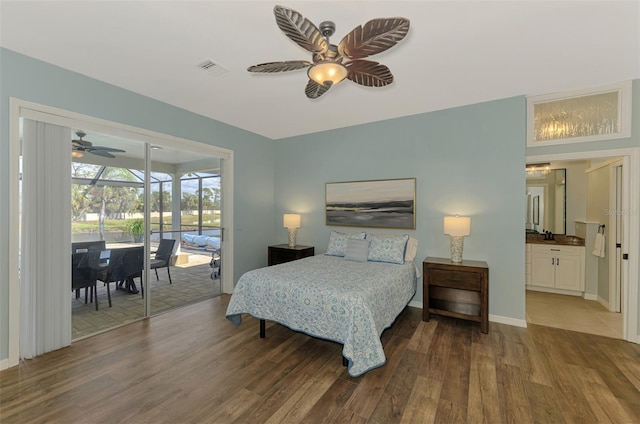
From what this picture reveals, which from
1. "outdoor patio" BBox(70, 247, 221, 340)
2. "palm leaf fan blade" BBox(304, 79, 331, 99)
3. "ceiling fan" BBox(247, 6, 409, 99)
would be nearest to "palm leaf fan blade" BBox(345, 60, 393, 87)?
"ceiling fan" BBox(247, 6, 409, 99)

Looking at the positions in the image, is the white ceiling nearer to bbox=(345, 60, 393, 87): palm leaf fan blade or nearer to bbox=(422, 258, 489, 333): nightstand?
bbox=(345, 60, 393, 87): palm leaf fan blade

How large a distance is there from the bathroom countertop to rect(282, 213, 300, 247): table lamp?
405 cm

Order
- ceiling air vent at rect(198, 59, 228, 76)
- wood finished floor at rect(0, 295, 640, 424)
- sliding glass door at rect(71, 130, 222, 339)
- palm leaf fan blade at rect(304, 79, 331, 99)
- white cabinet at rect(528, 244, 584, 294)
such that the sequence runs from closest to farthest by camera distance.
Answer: wood finished floor at rect(0, 295, 640, 424)
palm leaf fan blade at rect(304, 79, 331, 99)
ceiling air vent at rect(198, 59, 228, 76)
sliding glass door at rect(71, 130, 222, 339)
white cabinet at rect(528, 244, 584, 294)

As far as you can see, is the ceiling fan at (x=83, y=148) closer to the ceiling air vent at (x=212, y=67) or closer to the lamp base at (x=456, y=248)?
the ceiling air vent at (x=212, y=67)

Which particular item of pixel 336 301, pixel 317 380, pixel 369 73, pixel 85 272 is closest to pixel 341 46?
pixel 369 73

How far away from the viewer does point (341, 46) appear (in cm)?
185

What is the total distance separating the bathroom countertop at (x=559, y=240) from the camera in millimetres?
4441

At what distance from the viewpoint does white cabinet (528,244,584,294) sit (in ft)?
14.4

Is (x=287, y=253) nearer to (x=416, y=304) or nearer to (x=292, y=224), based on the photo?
(x=292, y=224)

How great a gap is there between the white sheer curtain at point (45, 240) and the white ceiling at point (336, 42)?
32.6 inches

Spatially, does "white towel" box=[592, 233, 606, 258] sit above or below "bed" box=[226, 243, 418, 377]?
above

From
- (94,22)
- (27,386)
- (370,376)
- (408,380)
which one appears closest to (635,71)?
(408,380)

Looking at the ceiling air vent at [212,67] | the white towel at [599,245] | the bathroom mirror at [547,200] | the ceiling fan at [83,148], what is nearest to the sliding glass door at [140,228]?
the ceiling fan at [83,148]

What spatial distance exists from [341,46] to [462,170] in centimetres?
265
